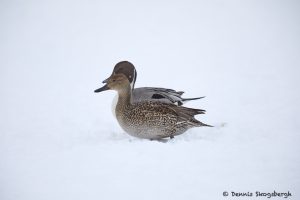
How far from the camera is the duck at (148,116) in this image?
21.5ft

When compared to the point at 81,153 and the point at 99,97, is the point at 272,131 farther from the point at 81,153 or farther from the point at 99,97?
the point at 99,97

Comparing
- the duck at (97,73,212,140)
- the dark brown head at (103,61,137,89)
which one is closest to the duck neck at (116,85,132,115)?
the duck at (97,73,212,140)

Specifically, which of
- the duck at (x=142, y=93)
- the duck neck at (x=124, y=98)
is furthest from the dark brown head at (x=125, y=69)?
the duck neck at (x=124, y=98)

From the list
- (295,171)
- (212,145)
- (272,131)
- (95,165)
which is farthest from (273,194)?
(95,165)

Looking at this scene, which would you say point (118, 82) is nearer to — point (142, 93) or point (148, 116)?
point (142, 93)

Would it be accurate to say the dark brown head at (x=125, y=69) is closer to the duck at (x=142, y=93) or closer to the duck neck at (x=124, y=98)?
the duck at (x=142, y=93)

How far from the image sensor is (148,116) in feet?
21.5

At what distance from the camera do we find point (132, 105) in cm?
667

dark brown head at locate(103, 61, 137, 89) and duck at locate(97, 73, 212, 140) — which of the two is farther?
dark brown head at locate(103, 61, 137, 89)

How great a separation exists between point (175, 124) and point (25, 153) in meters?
2.16

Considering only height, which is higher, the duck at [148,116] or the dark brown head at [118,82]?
the dark brown head at [118,82]

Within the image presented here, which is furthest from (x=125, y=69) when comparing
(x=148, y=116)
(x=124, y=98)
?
(x=148, y=116)

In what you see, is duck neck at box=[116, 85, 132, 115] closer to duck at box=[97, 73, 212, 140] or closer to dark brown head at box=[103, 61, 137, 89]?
duck at box=[97, 73, 212, 140]

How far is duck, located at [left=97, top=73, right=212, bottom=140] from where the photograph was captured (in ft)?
21.5
